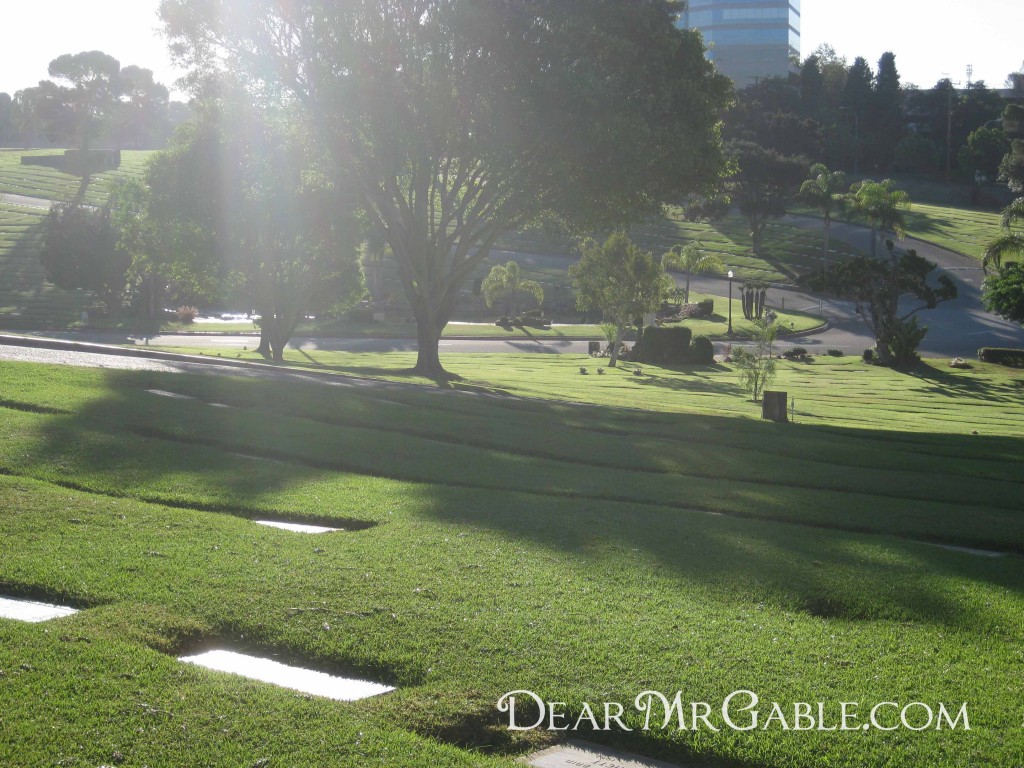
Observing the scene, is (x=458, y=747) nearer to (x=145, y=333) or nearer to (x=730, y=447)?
(x=730, y=447)

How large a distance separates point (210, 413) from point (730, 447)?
345 inches

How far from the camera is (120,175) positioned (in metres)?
128

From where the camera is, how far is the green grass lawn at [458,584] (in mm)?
5105

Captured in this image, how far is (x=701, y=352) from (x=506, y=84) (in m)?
29.5

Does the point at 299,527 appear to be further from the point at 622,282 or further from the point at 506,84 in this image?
the point at 622,282

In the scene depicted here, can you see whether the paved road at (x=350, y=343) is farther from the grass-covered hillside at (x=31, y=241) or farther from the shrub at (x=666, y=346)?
the grass-covered hillside at (x=31, y=241)

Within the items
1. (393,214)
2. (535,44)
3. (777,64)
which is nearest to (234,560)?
(535,44)

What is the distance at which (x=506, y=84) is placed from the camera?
27172 mm

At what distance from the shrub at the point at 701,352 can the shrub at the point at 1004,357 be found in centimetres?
1524

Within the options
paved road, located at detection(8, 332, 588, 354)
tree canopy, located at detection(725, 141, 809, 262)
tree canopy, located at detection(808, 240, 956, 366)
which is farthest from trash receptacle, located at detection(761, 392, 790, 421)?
tree canopy, located at detection(725, 141, 809, 262)

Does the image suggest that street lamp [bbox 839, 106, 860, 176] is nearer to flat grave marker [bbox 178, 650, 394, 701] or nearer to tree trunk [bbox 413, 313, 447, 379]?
tree trunk [bbox 413, 313, 447, 379]

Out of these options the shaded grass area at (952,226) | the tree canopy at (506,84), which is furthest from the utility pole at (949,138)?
the tree canopy at (506,84)

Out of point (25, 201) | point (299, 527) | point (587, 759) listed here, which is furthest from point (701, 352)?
point (25, 201)

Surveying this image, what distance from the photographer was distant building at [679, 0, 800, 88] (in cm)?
15962
